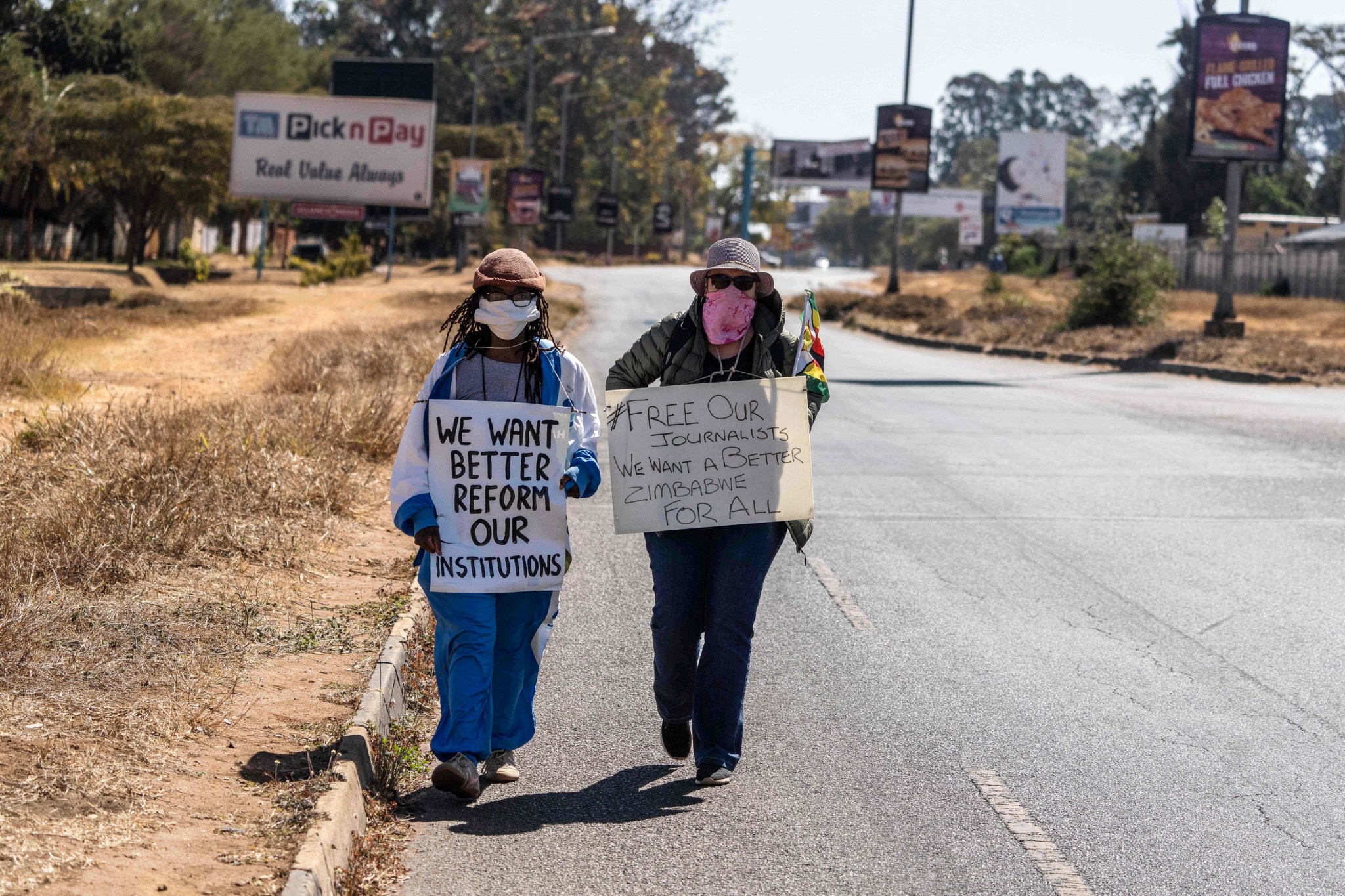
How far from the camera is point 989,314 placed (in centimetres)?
4178

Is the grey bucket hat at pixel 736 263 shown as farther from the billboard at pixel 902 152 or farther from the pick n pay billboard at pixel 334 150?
the billboard at pixel 902 152

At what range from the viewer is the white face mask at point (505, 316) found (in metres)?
5.07

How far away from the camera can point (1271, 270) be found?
51.1 meters

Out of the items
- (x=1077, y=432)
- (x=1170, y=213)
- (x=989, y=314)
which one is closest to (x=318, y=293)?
(x=989, y=314)

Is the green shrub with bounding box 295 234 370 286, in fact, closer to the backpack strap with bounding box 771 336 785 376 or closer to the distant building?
the backpack strap with bounding box 771 336 785 376

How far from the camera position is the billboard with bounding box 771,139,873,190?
271 ft

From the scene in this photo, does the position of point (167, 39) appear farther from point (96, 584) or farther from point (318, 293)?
point (96, 584)

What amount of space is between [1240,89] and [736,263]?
88.0ft

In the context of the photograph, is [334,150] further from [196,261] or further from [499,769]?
[499,769]

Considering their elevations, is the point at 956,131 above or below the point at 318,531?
above

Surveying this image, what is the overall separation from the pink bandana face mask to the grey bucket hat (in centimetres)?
6

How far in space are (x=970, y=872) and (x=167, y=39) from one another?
2714 inches

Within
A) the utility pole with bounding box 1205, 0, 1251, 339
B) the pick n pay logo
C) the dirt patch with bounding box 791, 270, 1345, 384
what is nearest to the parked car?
the dirt patch with bounding box 791, 270, 1345, 384

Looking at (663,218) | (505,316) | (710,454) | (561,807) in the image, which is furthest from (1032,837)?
(663,218)
